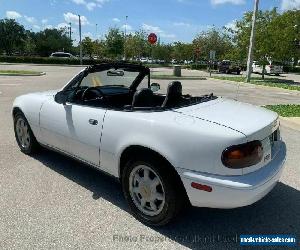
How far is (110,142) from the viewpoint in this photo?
353 cm

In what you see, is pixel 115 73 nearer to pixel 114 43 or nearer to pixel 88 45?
pixel 114 43

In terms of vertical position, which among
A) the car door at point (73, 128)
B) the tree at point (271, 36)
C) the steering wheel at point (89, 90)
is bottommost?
the car door at point (73, 128)

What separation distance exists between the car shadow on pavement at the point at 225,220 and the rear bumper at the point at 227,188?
1.42ft

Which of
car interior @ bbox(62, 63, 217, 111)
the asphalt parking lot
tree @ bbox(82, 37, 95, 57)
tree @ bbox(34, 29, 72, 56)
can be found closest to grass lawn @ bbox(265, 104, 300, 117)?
Answer: the asphalt parking lot

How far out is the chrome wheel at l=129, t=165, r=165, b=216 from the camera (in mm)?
3256

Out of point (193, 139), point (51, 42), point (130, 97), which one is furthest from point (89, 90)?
point (51, 42)

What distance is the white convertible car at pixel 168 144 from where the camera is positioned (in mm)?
2855

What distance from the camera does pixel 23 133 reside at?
534cm

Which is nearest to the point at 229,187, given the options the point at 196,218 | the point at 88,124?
the point at 196,218

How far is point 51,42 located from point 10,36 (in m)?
11.2

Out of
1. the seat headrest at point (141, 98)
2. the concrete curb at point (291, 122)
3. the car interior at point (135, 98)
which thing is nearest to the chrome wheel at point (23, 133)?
the car interior at point (135, 98)

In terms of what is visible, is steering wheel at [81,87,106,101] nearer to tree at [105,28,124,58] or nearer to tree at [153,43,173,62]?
tree at [105,28,124,58]

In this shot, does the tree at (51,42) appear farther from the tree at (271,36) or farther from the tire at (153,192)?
the tire at (153,192)

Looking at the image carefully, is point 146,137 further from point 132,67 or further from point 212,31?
point 212,31
